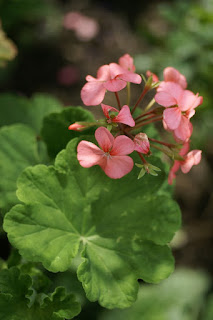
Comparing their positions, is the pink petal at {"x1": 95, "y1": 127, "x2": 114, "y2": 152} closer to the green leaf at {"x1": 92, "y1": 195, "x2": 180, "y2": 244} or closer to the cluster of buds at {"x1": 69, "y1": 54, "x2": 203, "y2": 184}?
the cluster of buds at {"x1": 69, "y1": 54, "x2": 203, "y2": 184}

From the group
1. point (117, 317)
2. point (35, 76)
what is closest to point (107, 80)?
point (117, 317)

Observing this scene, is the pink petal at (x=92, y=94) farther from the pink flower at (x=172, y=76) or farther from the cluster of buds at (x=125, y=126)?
the pink flower at (x=172, y=76)

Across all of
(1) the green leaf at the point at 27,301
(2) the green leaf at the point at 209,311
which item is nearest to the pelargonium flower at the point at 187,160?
(1) the green leaf at the point at 27,301

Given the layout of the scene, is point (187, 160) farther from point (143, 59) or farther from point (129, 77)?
point (143, 59)

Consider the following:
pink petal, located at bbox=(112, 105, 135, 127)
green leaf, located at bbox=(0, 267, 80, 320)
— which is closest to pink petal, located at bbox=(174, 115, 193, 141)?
pink petal, located at bbox=(112, 105, 135, 127)

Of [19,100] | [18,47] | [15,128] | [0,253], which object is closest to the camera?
[15,128]

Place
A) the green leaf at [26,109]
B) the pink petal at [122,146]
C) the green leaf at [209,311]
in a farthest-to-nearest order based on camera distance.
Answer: the green leaf at [209,311] → the green leaf at [26,109] → the pink petal at [122,146]

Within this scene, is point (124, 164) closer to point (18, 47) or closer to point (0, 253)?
point (0, 253)
